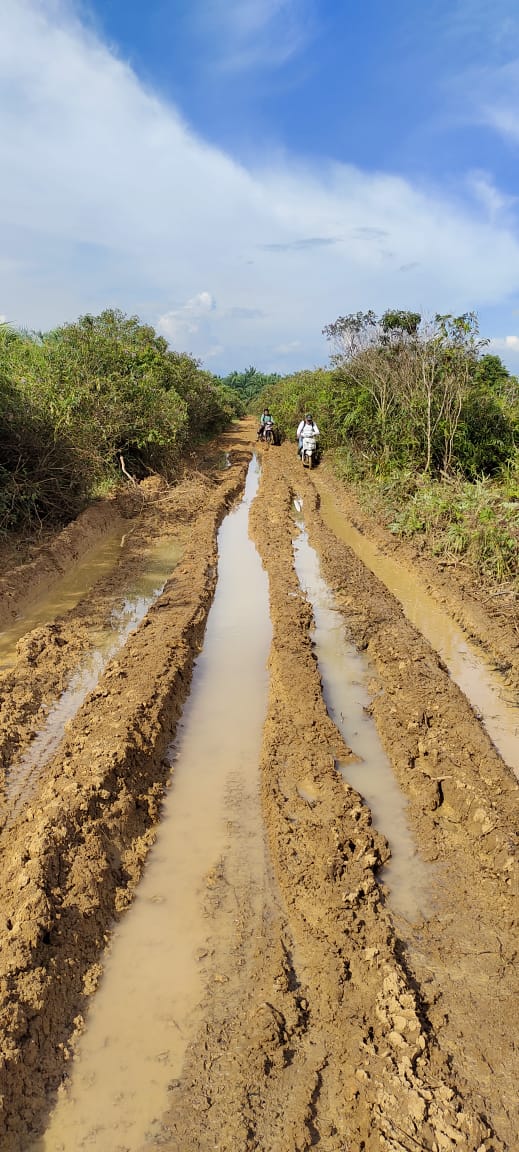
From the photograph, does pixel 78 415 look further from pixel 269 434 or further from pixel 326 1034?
pixel 269 434

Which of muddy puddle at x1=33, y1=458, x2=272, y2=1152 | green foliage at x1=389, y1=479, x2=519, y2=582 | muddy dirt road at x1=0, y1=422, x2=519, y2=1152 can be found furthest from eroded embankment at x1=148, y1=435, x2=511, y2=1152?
green foliage at x1=389, y1=479, x2=519, y2=582

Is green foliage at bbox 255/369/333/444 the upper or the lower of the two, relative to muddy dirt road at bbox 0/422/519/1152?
upper

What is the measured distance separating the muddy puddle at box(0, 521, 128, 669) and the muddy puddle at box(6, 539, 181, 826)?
47mm

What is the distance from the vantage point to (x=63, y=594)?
7922 mm

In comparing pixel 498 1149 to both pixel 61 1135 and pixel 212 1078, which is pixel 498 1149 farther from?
pixel 61 1135

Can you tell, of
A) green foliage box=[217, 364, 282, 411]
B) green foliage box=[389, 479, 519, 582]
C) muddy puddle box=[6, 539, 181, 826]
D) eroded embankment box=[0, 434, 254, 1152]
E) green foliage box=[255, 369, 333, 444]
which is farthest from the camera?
green foliage box=[217, 364, 282, 411]

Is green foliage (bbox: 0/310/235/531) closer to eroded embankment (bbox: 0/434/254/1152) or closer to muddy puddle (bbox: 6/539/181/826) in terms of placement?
muddy puddle (bbox: 6/539/181/826)

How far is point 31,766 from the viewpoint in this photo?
437 cm

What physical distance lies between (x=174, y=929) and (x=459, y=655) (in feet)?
13.4

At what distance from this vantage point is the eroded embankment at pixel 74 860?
244 centimetres

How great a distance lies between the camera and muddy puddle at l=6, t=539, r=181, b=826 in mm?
4242

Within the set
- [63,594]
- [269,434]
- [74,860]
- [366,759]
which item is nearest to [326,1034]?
[74,860]

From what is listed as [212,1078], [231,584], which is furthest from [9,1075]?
[231,584]

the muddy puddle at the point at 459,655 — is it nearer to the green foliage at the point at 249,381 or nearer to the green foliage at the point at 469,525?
the green foliage at the point at 469,525
